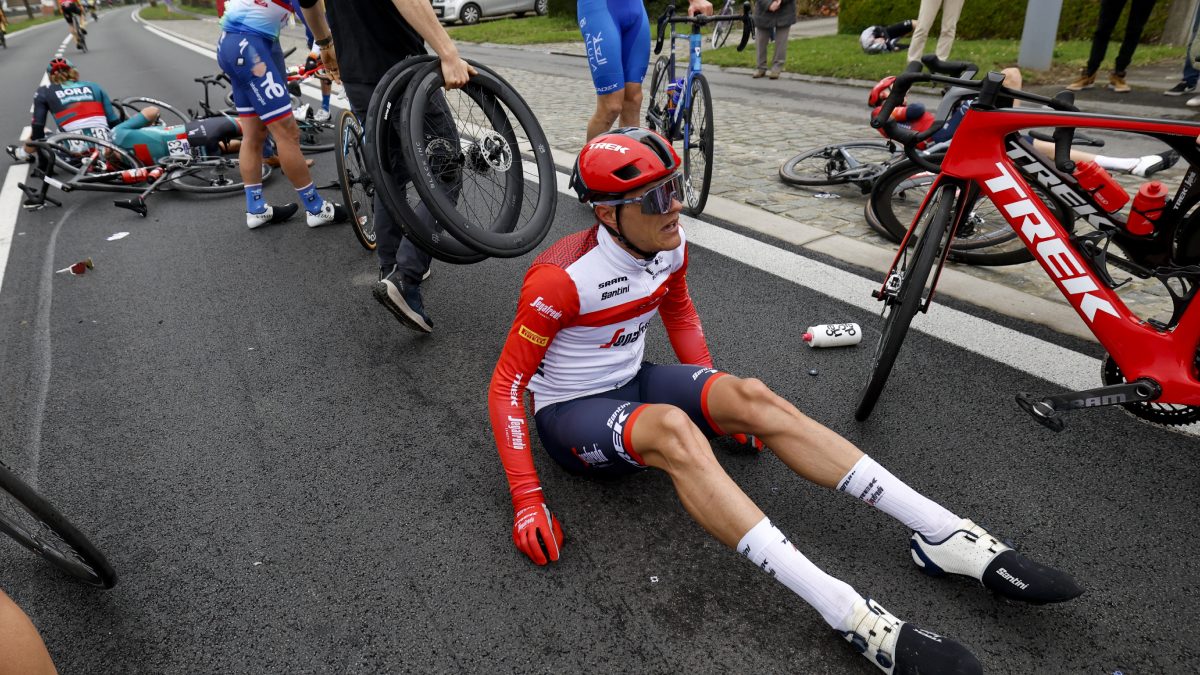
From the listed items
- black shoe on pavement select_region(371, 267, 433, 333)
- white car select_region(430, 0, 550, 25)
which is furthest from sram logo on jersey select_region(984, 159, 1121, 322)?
white car select_region(430, 0, 550, 25)

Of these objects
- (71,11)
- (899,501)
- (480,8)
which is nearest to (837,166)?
(899,501)

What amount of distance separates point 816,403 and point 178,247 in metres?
4.95

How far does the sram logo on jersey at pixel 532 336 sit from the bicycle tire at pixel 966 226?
2.77 metres

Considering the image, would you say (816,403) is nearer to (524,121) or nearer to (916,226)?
(916,226)

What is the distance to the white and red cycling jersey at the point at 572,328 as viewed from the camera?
2273 mm

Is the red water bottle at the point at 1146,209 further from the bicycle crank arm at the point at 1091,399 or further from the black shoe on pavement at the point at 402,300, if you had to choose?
the black shoe on pavement at the point at 402,300

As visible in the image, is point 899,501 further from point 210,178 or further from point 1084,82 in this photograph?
point 1084,82

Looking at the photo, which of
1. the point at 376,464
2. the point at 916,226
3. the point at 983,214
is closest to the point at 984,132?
the point at 916,226

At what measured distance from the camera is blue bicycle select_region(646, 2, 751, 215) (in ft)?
17.0

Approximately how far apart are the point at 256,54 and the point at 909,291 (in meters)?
4.60

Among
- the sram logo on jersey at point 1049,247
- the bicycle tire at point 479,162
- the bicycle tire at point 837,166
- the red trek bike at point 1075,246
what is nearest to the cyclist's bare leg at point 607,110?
the bicycle tire at point 479,162

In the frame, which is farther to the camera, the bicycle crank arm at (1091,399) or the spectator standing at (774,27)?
the spectator standing at (774,27)

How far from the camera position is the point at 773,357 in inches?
135

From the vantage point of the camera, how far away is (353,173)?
16.5ft
